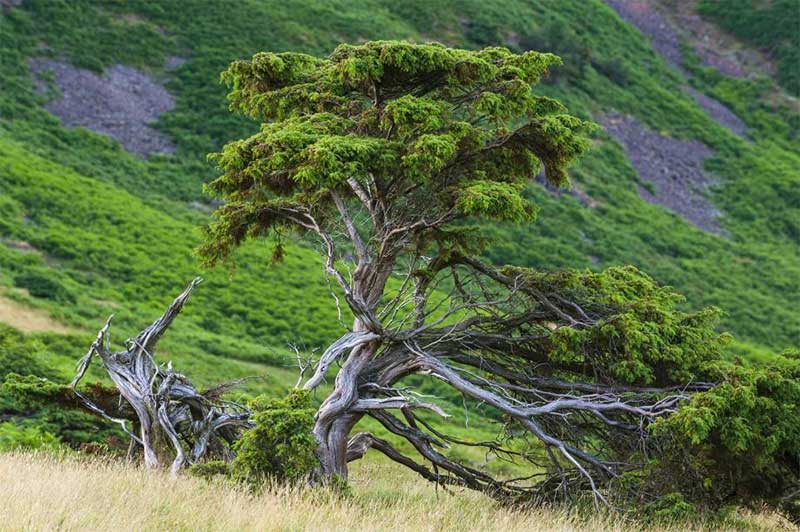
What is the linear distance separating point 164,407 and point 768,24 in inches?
3539

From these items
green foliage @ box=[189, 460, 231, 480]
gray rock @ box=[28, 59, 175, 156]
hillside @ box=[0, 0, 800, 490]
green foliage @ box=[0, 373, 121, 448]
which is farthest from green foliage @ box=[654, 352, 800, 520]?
gray rock @ box=[28, 59, 175, 156]

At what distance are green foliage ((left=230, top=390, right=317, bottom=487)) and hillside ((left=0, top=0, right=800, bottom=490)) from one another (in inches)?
472

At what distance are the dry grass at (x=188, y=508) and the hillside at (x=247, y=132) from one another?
11.9 metres

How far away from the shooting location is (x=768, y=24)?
298 feet

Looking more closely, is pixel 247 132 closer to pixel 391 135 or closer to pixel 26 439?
pixel 26 439

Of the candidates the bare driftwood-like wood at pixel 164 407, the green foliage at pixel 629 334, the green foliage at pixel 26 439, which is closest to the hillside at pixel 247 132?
the green foliage at pixel 26 439

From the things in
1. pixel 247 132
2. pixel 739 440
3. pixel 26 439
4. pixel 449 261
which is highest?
pixel 449 261

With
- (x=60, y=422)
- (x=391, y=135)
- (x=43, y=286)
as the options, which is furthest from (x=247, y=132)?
(x=391, y=135)

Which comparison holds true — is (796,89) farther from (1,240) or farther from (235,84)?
(235,84)

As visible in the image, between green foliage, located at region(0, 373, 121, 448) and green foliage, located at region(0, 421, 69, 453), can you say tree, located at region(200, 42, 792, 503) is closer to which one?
green foliage, located at region(0, 421, 69, 453)

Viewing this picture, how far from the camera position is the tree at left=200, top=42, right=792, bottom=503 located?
12445 mm

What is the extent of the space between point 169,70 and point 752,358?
3624cm

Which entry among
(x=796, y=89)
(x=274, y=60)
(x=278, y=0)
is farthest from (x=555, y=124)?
(x=796, y=89)

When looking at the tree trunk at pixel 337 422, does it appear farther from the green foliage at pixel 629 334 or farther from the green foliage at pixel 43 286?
the green foliage at pixel 43 286
